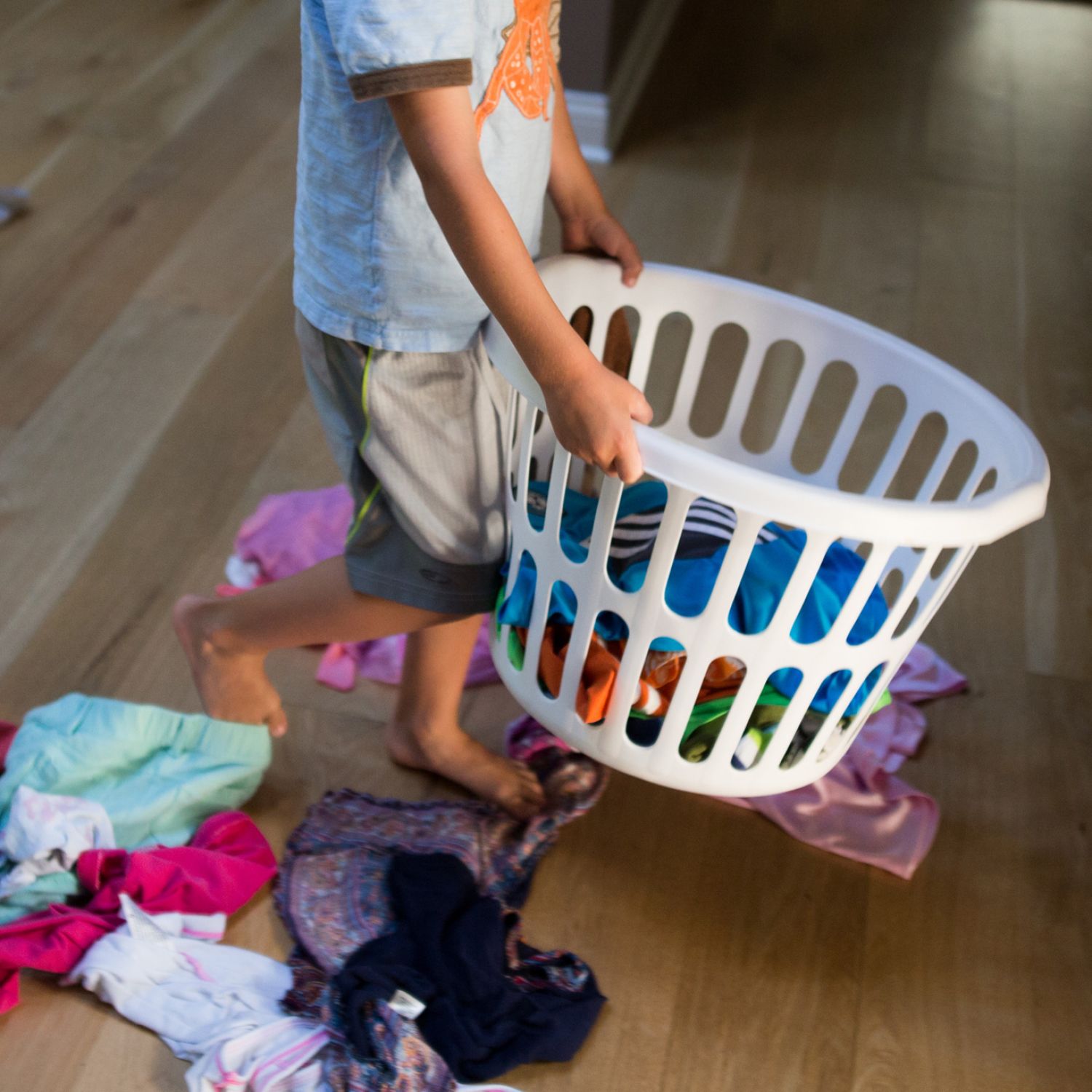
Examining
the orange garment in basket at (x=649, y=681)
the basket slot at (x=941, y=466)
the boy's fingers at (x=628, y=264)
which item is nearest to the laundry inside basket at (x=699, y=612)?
the orange garment in basket at (x=649, y=681)

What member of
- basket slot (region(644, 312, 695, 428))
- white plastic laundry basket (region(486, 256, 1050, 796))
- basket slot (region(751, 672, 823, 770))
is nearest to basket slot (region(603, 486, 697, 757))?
white plastic laundry basket (region(486, 256, 1050, 796))

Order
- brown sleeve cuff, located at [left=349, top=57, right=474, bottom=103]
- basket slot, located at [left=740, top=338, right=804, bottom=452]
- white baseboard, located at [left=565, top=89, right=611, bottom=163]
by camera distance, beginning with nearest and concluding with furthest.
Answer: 1. brown sleeve cuff, located at [left=349, top=57, right=474, bottom=103]
2. basket slot, located at [left=740, top=338, right=804, bottom=452]
3. white baseboard, located at [left=565, top=89, right=611, bottom=163]

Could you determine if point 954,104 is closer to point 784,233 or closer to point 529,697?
point 784,233

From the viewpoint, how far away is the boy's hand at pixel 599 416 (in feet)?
2.42

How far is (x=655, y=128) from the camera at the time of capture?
7.34 feet

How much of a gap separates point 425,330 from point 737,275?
3.65 ft

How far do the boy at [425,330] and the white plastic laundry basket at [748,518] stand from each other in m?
0.04

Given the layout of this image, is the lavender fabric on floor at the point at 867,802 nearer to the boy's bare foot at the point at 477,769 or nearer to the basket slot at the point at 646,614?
the boy's bare foot at the point at 477,769

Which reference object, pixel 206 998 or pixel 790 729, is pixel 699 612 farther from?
pixel 206 998

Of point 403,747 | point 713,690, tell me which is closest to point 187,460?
point 403,747

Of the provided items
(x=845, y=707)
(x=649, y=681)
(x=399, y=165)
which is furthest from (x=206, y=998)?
(x=399, y=165)

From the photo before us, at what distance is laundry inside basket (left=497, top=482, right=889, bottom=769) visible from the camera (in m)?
0.87

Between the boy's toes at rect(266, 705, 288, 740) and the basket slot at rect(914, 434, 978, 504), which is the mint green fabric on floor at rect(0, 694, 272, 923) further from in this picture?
the basket slot at rect(914, 434, 978, 504)

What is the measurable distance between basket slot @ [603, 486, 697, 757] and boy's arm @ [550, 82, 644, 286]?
28cm
